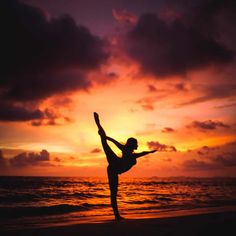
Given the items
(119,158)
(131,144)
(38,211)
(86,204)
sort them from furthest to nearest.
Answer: (86,204) → (38,211) → (119,158) → (131,144)

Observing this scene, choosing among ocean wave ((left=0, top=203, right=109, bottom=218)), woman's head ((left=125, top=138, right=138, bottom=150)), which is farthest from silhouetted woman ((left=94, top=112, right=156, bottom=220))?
ocean wave ((left=0, top=203, right=109, bottom=218))

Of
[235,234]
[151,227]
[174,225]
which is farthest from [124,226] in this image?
[235,234]

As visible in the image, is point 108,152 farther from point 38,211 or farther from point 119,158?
point 38,211

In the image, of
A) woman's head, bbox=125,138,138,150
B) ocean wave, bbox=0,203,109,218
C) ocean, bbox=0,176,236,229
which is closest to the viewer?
woman's head, bbox=125,138,138,150

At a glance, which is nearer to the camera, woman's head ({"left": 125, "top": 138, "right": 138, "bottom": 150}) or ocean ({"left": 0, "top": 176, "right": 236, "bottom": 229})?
woman's head ({"left": 125, "top": 138, "right": 138, "bottom": 150})

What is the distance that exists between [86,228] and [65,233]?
2.40 feet

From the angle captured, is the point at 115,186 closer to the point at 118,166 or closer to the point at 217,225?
the point at 118,166

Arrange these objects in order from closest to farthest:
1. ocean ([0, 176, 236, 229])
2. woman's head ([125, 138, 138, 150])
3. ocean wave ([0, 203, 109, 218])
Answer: woman's head ([125, 138, 138, 150]) < ocean ([0, 176, 236, 229]) < ocean wave ([0, 203, 109, 218])

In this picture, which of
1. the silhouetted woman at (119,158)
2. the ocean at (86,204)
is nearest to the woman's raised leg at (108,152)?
the silhouetted woman at (119,158)

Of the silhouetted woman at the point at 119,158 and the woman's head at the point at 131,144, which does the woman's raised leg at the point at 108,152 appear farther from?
the woman's head at the point at 131,144

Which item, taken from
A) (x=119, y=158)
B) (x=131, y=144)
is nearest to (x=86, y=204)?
(x=119, y=158)

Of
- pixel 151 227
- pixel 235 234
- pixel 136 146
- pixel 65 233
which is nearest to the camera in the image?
pixel 235 234

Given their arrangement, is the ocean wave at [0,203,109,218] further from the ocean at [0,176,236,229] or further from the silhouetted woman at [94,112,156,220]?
the silhouetted woman at [94,112,156,220]

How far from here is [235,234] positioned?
5.70 metres
